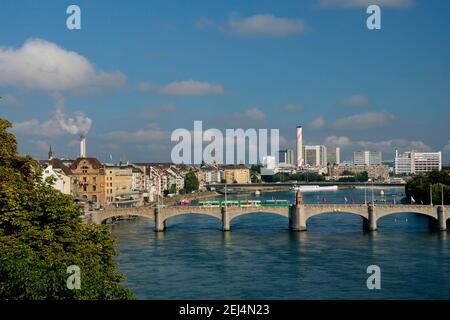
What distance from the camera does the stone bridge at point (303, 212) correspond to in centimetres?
4262

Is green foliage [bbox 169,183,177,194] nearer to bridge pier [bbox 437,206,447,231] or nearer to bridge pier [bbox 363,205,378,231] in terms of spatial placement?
bridge pier [bbox 363,205,378,231]

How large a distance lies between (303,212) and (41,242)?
96.0 ft

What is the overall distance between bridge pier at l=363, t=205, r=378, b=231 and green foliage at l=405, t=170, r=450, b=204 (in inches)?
466

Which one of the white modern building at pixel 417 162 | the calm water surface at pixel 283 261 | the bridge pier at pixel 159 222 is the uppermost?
the white modern building at pixel 417 162

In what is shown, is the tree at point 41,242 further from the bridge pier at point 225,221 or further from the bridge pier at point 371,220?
the bridge pier at point 371,220

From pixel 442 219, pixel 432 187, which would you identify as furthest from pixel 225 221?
pixel 432 187

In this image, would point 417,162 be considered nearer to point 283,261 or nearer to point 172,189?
point 172,189

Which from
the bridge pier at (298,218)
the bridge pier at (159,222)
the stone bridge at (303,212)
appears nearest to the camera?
the bridge pier at (298,218)

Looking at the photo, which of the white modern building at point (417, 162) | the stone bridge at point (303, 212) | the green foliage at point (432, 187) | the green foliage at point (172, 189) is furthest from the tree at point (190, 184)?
the white modern building at point (417, 162)

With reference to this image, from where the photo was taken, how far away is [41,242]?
15.3 metres

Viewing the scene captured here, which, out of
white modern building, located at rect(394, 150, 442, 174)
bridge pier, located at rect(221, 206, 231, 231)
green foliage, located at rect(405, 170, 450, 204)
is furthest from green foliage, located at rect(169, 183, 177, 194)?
white modern building, located at rect(394, 150, 442, 174)

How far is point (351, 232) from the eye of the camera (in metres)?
41.4

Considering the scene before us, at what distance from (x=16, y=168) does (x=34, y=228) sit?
9.40 ft
